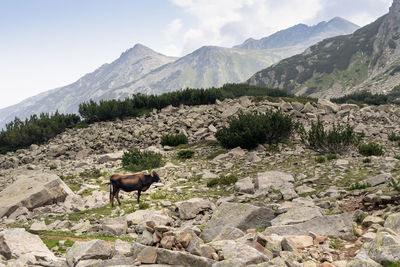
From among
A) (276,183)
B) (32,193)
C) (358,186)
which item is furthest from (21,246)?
(358,186)

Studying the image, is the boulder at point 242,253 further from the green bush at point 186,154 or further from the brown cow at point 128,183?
the green bush at point 186,154

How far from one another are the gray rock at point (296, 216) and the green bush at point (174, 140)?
1398 centimetres

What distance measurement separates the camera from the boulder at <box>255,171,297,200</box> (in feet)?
29.4

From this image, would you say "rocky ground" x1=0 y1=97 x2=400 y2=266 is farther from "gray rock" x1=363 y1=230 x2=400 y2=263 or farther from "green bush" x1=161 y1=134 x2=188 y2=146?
"green bush" x1=161 y1=134 x2=188 y2=146

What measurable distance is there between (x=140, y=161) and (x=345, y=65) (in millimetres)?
118228

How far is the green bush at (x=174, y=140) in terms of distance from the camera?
1981cm

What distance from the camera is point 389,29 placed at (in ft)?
362

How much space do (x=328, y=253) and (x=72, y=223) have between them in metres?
7.75

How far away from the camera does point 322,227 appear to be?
522 cm

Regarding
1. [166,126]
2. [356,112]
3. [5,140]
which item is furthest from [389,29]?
[5,140]

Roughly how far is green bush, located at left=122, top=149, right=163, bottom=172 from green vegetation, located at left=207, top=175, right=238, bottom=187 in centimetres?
468

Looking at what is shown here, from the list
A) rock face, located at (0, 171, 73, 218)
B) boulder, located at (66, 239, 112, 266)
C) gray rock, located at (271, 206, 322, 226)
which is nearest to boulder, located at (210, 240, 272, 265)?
boulder, located at (66, 239, 112, 266)

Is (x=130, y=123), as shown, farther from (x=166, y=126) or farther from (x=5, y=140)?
(x=5, y=140)

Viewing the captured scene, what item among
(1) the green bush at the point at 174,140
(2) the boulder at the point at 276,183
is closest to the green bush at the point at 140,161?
(1) the green bush at the point at 174,140
